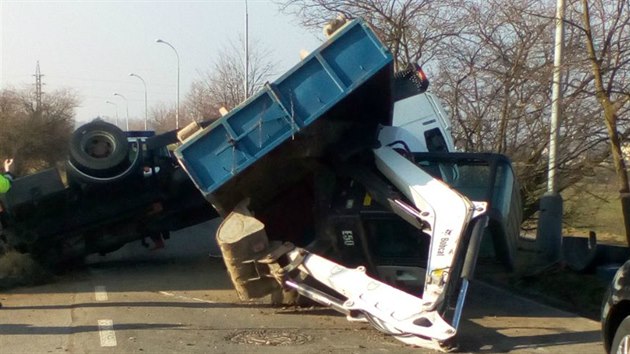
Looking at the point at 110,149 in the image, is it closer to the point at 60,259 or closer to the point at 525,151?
the point at 60,259

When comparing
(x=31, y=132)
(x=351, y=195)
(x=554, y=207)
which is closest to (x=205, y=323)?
(x=351, y=195)

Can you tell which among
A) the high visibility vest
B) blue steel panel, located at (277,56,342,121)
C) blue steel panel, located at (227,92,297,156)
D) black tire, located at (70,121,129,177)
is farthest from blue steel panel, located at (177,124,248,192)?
the high visibility vest

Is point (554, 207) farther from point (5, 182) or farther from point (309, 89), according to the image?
point (5, 182)

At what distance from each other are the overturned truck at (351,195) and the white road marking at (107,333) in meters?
1.51

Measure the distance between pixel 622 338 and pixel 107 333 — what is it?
17.5 ft

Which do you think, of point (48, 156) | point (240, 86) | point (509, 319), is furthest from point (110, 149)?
point (240, 86)

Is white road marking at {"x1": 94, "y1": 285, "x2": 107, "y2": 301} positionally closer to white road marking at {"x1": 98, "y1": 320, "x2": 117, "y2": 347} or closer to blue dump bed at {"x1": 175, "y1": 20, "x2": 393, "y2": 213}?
white road marking at {"x1": 98, "y1": 320, "x2": 117, "y2": 347}

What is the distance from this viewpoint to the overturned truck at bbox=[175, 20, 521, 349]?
29.5ft

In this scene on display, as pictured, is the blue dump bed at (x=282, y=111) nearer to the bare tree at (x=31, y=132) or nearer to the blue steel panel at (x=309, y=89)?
the blue steel panel at (x=309, y=89)

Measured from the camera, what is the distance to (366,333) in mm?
9742

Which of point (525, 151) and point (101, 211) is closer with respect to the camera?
point (101, 211)

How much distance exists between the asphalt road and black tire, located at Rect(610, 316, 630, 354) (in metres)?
2.06

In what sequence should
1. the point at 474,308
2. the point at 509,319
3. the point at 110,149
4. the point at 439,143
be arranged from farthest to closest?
the point at 439,143
the point at 110,149
the point at 474,308
the point at 509,319

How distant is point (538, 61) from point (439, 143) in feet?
14.8
